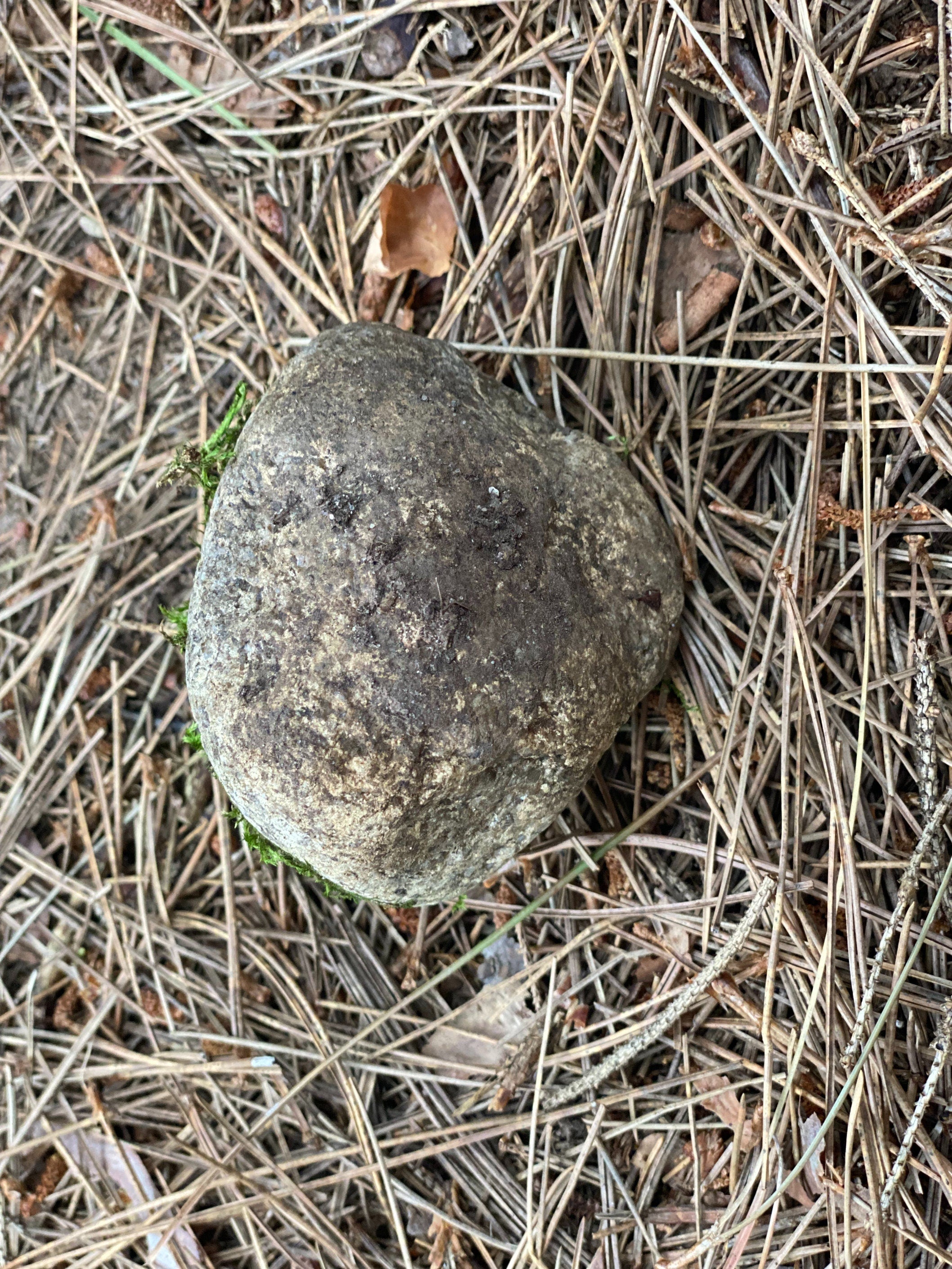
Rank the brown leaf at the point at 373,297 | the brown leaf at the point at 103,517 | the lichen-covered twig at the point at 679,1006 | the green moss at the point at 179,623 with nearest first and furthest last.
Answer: the lichen-covered twig at the point at 679,1006 → the green moss at the point at 179,623 → the brown leaf at the point at 373,297 → the brown leaf at the point at 103,517

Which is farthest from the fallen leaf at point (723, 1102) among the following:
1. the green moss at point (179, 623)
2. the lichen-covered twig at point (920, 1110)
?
the green moss at point (179, 623)

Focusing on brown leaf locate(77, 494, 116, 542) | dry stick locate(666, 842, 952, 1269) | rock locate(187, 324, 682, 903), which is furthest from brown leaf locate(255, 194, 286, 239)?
dry stick locate(666, 842, 952, 1269)

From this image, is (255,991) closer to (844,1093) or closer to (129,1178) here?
(129,1178)

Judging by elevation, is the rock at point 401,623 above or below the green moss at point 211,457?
below

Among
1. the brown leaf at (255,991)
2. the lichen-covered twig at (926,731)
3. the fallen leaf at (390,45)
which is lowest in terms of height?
the brown leaf at (255,991)

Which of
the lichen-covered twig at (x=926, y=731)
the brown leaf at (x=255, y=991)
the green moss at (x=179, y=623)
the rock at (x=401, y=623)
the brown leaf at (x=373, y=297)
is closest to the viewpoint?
the rock at (x=401, y=623)

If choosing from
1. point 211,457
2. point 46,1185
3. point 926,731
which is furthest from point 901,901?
point 46,1185

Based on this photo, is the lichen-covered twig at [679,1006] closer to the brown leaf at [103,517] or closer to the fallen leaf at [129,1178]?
the fallen leaf at [129,1178]

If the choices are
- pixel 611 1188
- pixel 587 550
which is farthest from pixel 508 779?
pixel 611 1188
